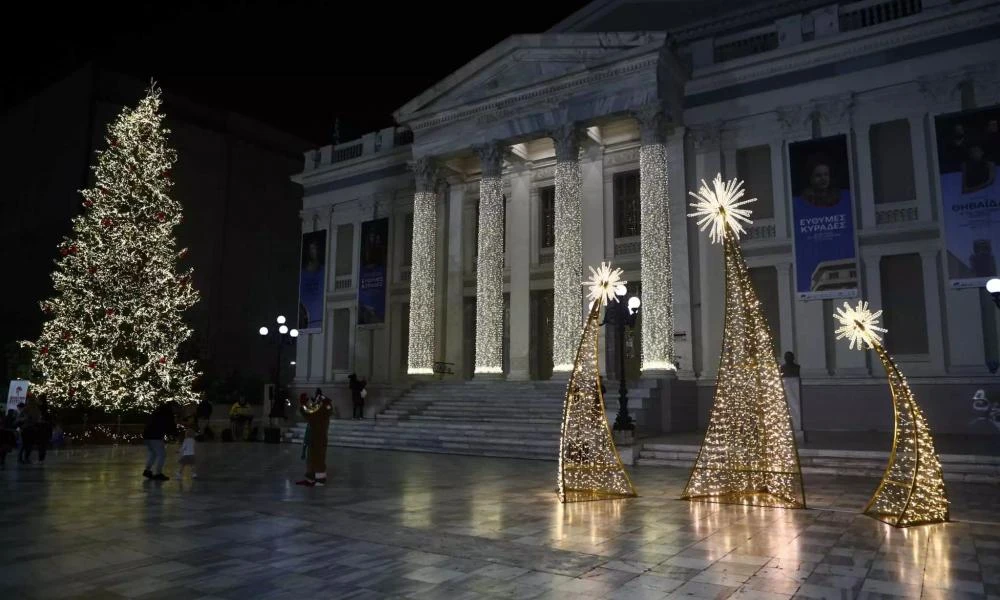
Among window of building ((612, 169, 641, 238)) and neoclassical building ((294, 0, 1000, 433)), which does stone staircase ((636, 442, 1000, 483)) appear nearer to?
neoclassical building ((294, 0, 1000, 433))

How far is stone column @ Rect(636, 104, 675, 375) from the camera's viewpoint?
19.9 m

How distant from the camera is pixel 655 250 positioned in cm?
2031

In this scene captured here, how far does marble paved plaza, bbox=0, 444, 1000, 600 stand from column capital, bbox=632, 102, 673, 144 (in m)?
12.2

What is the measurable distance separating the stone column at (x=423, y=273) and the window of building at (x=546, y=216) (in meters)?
3.99

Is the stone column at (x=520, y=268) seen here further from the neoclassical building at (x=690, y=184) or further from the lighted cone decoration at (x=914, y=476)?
the lighted cone decoration at (x=914, y=476)

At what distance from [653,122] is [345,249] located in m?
16.7

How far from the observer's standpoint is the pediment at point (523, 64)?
2169 cm

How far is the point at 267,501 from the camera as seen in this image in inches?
390

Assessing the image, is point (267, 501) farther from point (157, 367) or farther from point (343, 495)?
point (157, 367)

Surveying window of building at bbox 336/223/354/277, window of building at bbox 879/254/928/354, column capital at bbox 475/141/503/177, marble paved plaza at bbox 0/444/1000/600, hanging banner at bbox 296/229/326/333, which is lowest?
marble paved plaza at bbox 0/444/1000/600

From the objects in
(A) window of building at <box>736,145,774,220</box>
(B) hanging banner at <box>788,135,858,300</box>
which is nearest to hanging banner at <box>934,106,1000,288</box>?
(B) hanging banner at <box>788,135,858,300</box>

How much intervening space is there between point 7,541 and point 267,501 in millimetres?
3335

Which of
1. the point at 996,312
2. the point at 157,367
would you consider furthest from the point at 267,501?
the point at 996,312

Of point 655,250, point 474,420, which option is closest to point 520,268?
point 655,250
